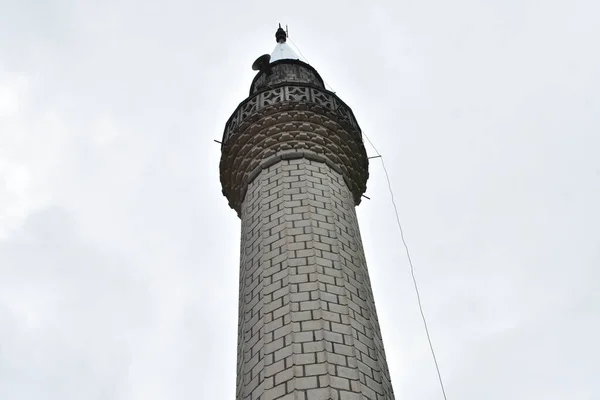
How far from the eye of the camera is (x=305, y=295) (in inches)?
176

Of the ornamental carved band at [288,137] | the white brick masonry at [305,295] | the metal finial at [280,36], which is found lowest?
the white brick masonry at [305,295]

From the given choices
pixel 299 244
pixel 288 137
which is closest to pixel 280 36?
pixel 288 137

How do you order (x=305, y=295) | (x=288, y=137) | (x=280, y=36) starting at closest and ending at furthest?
(x=305, y=295), (x=288, y=137), (x=280, y=36)

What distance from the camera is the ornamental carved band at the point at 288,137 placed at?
5.88 metres

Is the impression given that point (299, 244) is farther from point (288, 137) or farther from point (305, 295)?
point (288, 137)

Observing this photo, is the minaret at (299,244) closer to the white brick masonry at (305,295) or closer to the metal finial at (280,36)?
the white brick masonry at (305,295)

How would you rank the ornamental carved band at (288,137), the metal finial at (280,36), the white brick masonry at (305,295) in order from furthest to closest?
the metal finial at (280,36) → the ornamental carved band at (288,137) → the white brick masonry at (305,295)

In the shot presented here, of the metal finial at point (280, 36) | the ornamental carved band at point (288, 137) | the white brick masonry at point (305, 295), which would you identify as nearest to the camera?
the white brick masonry at point (305, 295)

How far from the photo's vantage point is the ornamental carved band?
5.88m

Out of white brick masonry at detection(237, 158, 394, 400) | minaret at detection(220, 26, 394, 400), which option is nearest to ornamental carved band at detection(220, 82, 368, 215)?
minaret at detection(220, 26, 394, 400)

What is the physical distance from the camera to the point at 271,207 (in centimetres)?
533

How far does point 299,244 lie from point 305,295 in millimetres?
518


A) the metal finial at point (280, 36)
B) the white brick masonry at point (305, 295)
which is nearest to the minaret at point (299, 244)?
the white brick masonry at point (305, 295)

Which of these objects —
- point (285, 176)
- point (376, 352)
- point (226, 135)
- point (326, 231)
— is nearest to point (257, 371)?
point (376, 352)
